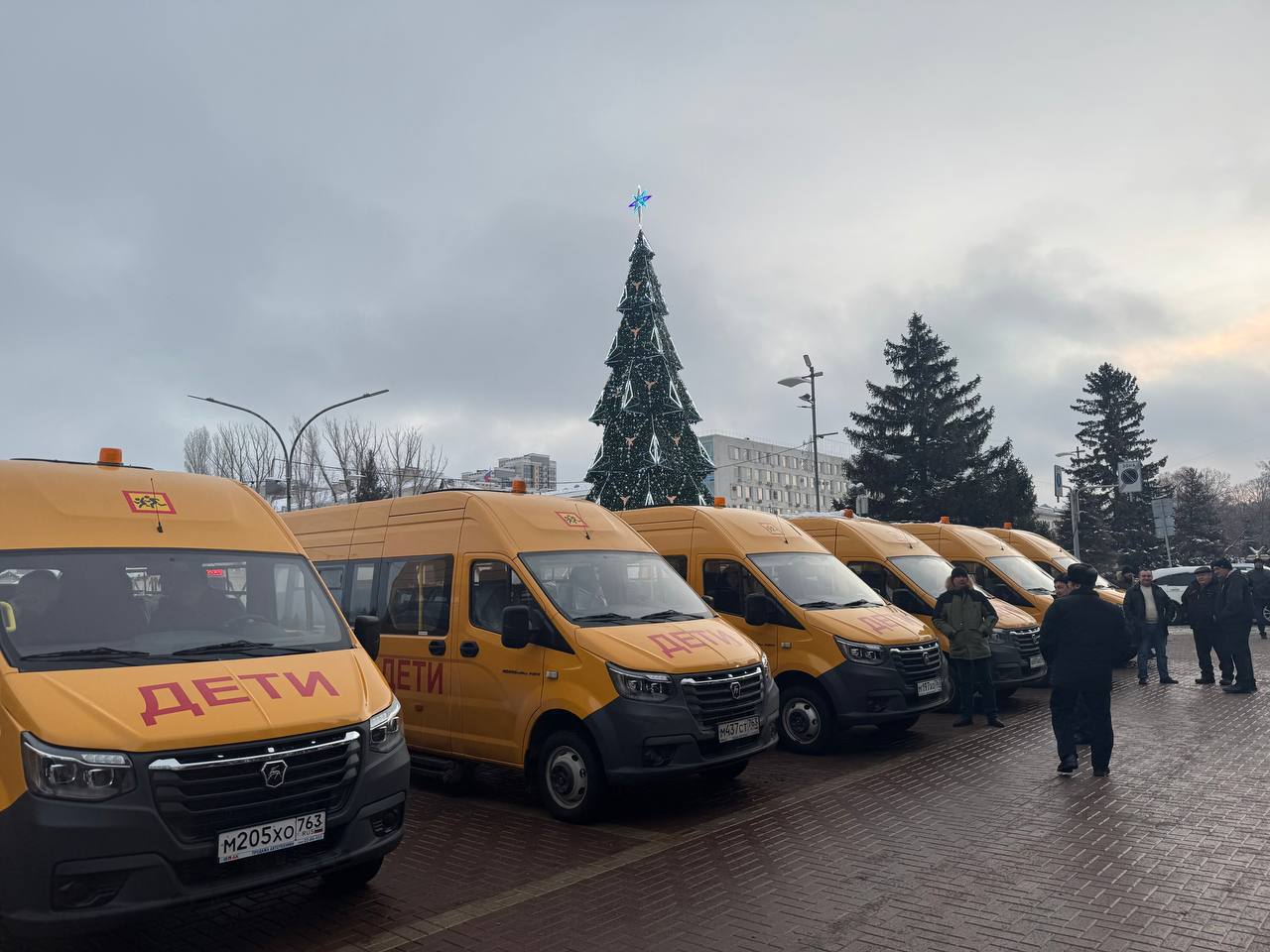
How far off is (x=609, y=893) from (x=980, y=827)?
9.26ft

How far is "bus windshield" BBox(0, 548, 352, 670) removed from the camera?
183 inches

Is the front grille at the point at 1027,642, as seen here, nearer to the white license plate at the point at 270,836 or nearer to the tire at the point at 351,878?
the tire at the point at 351,878

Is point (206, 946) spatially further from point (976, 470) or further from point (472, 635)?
point (976, 470)

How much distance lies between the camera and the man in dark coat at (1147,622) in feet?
45.7

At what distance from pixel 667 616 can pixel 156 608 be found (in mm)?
3976

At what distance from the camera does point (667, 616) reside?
7828 millimetres

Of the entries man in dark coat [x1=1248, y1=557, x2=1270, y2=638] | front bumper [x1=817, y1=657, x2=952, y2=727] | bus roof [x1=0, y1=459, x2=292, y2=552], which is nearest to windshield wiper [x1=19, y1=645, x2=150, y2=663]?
bus roof [x1=0, y1=459, x2=292, y2=552]

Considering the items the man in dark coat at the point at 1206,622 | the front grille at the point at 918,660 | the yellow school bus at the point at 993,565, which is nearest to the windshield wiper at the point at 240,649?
the front grille at the point at 918,660

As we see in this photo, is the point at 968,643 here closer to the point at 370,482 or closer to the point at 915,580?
the point at 915,580

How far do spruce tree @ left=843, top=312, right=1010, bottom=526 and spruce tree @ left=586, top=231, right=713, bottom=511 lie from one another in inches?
383

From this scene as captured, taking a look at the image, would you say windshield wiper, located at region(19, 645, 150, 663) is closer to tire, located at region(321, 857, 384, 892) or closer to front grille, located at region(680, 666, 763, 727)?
tire, located at region(321, 857, 384, 892)

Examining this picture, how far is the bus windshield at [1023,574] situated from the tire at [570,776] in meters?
9.41

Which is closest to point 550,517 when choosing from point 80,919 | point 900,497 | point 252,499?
point 252,499

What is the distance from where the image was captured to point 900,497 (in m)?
40.4
